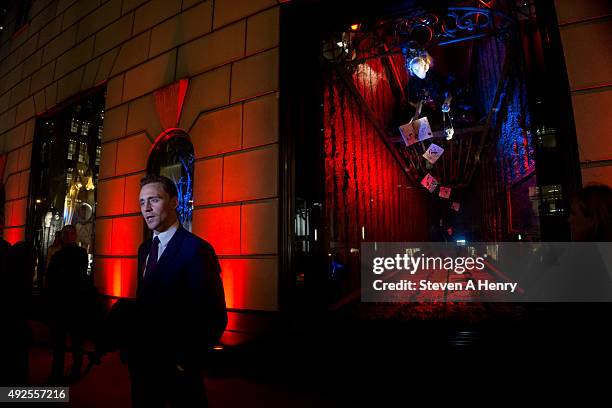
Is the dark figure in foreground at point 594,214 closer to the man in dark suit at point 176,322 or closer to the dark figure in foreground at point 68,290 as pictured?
the man in dark suit at point 176,322

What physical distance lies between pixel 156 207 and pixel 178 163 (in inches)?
137

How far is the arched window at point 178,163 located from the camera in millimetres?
5098

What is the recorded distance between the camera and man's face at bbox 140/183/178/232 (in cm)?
202

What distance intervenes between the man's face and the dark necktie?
94 millimetres

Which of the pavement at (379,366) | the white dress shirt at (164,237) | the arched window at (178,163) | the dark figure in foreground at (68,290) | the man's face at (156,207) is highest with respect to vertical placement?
the arched window at (178,163)

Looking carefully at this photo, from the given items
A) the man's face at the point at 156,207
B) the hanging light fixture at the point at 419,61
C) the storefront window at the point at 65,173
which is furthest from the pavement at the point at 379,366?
the storefront window at the point at 65,173

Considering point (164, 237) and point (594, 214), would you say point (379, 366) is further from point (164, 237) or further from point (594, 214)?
point (164, 237)

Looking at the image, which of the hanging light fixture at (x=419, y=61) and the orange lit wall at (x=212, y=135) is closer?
the orange lit wall at (x=212, y=135)

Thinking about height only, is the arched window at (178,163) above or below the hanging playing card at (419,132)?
below

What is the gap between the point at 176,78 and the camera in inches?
208

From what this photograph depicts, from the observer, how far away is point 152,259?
2018 mm

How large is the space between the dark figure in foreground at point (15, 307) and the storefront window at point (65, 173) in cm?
365

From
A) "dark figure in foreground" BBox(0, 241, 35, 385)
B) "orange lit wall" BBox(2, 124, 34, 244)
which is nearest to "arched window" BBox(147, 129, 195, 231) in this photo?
"dark figure in foreground" BBox(0, 241, 35, 385)

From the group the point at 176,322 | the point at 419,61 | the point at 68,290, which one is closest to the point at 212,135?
the point at 68,290
